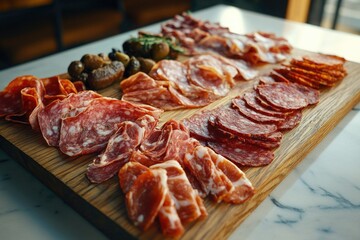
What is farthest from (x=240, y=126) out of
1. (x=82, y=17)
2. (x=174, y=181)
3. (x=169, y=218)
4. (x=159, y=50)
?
(x=82, y=17)

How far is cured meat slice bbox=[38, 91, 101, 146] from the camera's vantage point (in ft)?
4.42

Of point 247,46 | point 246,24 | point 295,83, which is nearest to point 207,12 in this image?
point 246,24

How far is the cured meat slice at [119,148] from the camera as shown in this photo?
1175mm

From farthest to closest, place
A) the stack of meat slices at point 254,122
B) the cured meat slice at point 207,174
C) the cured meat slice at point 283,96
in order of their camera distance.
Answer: the cured meat slice at point 283,96
the stack of meat slices at point 254,122
the cured meat slice at point 207,174

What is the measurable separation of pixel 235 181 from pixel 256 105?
509 millimetres

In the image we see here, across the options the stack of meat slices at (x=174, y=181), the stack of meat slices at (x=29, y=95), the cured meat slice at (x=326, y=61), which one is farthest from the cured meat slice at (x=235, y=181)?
the cured meat slice at (x=326, y=61)

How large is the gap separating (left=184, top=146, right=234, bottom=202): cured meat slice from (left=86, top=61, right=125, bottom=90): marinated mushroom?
28.5 inches

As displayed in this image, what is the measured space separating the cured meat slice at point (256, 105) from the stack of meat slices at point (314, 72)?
294 mm

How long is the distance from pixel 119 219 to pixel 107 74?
88cm

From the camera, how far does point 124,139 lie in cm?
126

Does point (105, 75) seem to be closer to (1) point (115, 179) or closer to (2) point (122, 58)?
(2) point (122, 58)

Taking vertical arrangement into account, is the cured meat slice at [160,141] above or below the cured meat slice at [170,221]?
above

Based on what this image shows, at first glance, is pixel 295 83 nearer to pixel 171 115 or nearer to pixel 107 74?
pixel 171 115

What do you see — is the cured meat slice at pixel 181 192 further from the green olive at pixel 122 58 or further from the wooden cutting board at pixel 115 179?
the green olive at pixel 122 58
